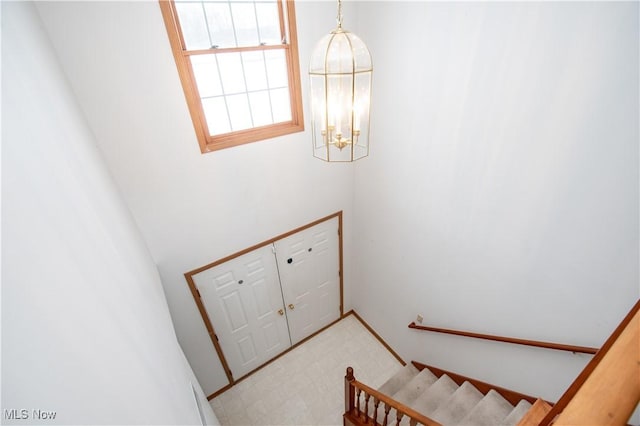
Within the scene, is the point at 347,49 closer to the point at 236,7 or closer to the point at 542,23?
the point at 542,23

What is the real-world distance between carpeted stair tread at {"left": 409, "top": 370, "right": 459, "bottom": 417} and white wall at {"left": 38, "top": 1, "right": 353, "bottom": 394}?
2.46 metres

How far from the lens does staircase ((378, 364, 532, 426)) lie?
2.81 m

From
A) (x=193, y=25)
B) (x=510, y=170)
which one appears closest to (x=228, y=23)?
(x=193, y=25)

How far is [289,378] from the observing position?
14.0 feet

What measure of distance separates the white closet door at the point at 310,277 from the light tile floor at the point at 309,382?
0.35 meters

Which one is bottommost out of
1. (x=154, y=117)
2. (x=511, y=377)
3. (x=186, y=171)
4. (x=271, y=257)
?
(x=511, y=377)

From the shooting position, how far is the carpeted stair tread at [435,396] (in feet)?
10.5

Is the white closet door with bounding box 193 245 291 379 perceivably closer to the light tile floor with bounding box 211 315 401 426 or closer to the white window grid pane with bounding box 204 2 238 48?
the light tile floor with bounding box 211 315 401 426

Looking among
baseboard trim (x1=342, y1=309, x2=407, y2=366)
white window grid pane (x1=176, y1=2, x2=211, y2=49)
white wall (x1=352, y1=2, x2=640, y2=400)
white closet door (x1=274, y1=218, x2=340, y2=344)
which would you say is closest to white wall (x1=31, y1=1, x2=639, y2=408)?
white wall (x1=352, y1=2, x2=640, y2=400)

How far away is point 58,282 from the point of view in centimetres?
82

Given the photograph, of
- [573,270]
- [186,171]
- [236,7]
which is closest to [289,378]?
[186,171]

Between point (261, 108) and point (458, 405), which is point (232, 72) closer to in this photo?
point (261, 108)

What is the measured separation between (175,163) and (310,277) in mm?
2506

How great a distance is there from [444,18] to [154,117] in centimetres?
249
